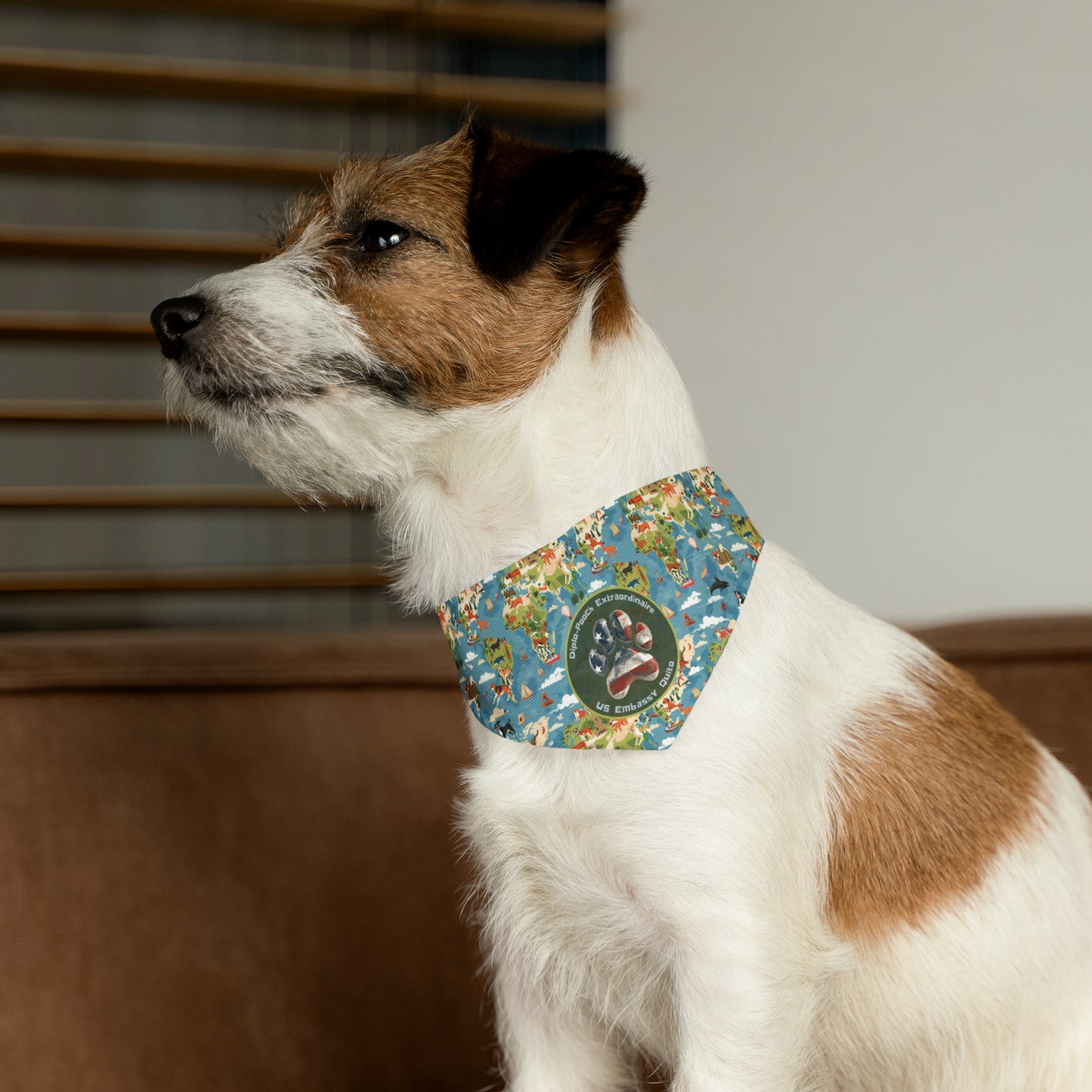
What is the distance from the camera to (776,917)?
95 cm

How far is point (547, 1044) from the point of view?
1225mm

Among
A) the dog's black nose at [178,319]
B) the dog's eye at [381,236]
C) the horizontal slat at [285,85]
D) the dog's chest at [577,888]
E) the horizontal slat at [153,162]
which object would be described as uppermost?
the horizontal slat at [285,85]

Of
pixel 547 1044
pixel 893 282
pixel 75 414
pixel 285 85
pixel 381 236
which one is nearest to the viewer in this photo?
pixel 381 236

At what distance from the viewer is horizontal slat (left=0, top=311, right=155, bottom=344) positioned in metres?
3.96

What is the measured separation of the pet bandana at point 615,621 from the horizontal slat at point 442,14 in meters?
3.08

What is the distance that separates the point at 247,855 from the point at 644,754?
0.72 meters

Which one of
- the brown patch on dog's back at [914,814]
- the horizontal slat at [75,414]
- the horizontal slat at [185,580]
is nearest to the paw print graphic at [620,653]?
the brown patch on dog's back at [914,814]

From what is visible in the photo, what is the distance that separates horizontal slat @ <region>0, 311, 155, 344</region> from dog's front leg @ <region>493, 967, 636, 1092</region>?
3.29 metres

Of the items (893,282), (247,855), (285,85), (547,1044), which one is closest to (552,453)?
(547,1044)

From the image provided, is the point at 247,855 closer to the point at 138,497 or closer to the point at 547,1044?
the point at 547,1044

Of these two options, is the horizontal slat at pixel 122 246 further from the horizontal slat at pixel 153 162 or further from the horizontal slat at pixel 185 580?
the horizontal slat at pixel 185 580

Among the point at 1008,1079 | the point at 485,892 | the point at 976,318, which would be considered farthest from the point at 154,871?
the point at 976,318

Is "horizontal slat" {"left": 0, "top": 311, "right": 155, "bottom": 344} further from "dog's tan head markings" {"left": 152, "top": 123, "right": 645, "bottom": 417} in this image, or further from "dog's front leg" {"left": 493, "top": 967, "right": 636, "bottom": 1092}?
"dog's front leg" {"left": 493, "top": 967, "right": 636, "bottom": 1092}

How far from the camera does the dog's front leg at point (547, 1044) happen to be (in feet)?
3.97
